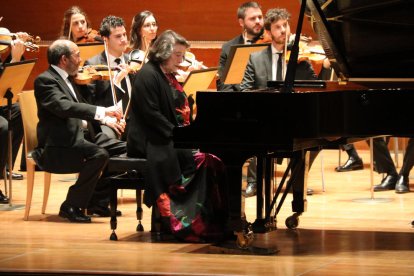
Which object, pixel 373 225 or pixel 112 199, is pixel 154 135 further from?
pixel 373 225

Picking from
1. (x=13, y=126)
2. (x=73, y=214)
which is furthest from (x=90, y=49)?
(x=73, y=214)

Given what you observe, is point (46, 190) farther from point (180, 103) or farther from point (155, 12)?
point (155, 12)

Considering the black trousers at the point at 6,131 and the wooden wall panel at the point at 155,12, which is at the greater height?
the wooden wall panel at the point at 155,12

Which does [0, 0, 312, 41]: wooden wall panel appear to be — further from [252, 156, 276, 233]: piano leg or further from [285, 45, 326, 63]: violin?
[252, 156, 276, 233]: piano leg

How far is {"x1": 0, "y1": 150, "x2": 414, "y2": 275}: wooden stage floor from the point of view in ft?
14.8

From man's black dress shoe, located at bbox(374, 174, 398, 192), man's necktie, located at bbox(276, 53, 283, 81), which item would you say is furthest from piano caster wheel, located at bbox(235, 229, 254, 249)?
man's black dress shoe, located at bbox(374, 174, 398, 192)

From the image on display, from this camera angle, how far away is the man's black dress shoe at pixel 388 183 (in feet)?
23.8

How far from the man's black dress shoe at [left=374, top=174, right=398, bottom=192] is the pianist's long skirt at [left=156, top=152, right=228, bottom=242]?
7.67ft

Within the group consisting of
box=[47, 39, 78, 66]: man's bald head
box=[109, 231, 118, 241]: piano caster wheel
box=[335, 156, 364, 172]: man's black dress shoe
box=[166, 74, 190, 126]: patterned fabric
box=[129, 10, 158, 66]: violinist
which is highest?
box=[129, 10, 158, 66]: violinist

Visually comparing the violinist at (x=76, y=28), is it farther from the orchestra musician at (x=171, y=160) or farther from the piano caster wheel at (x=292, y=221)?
the piano caster wheel at (x=292, y=221)

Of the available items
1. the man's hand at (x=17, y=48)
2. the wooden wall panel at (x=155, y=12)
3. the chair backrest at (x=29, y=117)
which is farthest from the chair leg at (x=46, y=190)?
the wooden wall panel at (x=155, y=12)

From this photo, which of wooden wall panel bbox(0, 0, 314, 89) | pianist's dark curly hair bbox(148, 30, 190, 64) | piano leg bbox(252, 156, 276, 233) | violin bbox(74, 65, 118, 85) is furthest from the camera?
wooden wall panel bbox(0, 0, 314, 89)

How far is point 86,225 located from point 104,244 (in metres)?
0.69

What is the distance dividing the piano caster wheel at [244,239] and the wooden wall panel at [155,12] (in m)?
5.65
